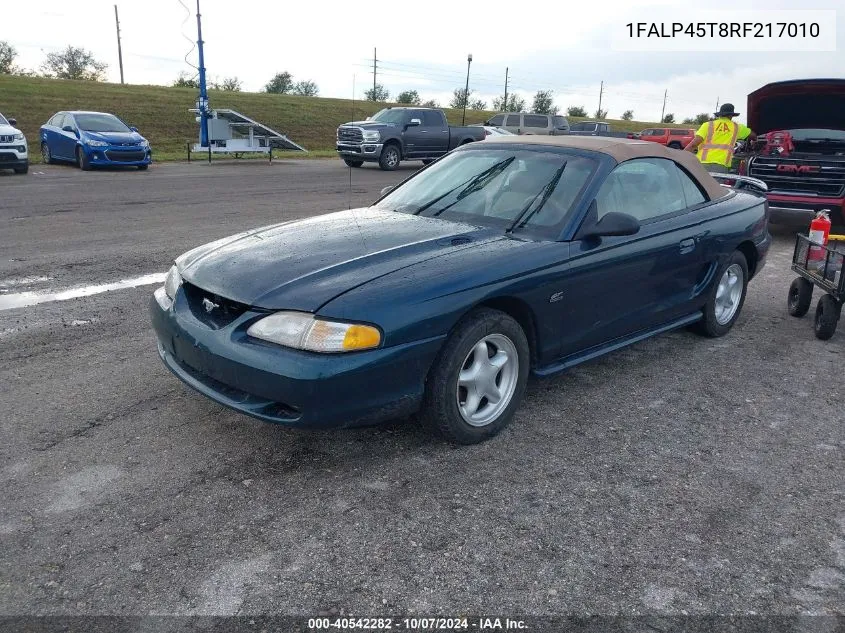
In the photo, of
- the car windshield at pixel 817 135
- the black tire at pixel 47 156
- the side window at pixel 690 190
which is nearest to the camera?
the side window at pixel 690 190

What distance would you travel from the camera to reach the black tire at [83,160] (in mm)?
17859

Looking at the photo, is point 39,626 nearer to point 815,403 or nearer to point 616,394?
point 616,394

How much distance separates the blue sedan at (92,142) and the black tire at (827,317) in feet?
55.6

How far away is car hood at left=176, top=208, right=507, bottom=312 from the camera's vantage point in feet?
10.5

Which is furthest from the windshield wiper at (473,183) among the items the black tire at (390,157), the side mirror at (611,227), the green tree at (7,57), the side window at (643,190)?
the green tree at (7,57)

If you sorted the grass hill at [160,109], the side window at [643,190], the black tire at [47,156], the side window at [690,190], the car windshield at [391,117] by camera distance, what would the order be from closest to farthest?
the side window at [643,190] < the side window at [690,190] < the black tire at [47,156] < the car windshield at [391,117] < the grass hill at [160,109]

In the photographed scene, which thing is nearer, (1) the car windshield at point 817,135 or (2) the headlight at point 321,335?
(2) the headlight at point 321,335

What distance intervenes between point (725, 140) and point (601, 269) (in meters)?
6.30

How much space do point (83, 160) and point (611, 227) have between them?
17381mm

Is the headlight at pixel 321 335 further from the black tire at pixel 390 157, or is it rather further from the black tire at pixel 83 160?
the black tire at pixel 390 157

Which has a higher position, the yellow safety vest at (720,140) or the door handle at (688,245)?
the yellow safety vest at (720,140)

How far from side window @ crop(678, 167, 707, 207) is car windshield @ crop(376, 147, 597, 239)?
1.10 meters

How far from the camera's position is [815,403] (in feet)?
14.0

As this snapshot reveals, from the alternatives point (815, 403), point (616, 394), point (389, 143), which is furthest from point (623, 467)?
point (389, 143)
